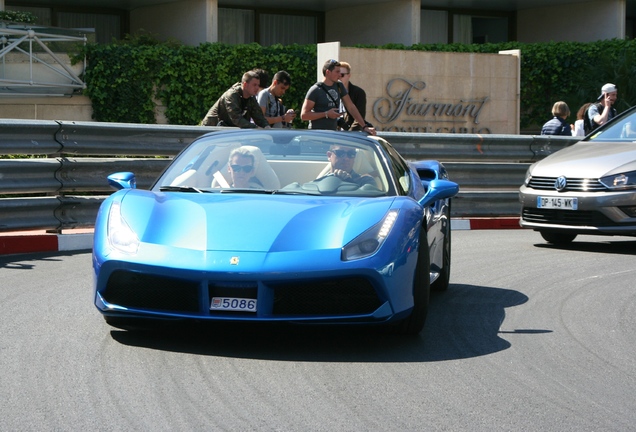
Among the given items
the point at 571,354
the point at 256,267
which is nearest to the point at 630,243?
the point at 571,354

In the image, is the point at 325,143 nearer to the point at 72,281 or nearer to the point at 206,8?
the point at 72,281

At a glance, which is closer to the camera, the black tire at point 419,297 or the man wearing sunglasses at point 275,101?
the black tire at point 419,297

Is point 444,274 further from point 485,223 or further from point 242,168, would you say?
point 485,223

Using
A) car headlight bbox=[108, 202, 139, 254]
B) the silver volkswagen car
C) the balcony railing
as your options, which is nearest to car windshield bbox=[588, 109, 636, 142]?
the silver volkswagen car

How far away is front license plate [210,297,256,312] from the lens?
5.70 metres

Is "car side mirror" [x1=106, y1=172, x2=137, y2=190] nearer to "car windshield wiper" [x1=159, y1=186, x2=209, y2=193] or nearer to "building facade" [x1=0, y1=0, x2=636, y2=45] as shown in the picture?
"car windshield wiper" [x1=159, y1=186, x2=209, y2=193]

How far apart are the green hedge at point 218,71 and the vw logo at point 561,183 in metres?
14.9

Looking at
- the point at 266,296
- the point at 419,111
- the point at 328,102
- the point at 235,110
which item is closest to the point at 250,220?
the point at 266,296

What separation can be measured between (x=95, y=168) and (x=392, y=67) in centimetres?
1516

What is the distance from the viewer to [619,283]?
883 cm

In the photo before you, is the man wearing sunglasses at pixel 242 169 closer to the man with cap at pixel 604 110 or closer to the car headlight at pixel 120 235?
the car headlight at pixel 120 235

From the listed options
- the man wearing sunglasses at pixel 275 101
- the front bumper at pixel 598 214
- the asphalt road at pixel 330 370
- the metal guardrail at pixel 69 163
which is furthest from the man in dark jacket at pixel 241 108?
the asphalt road at pixel 330 370

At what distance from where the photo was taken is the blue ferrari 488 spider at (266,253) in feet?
18.7

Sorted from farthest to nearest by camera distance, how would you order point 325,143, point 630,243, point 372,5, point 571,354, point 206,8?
1. point 372,5
2. point 206,8
3. point 630,243
4. point 325,143
5. point 571,354
